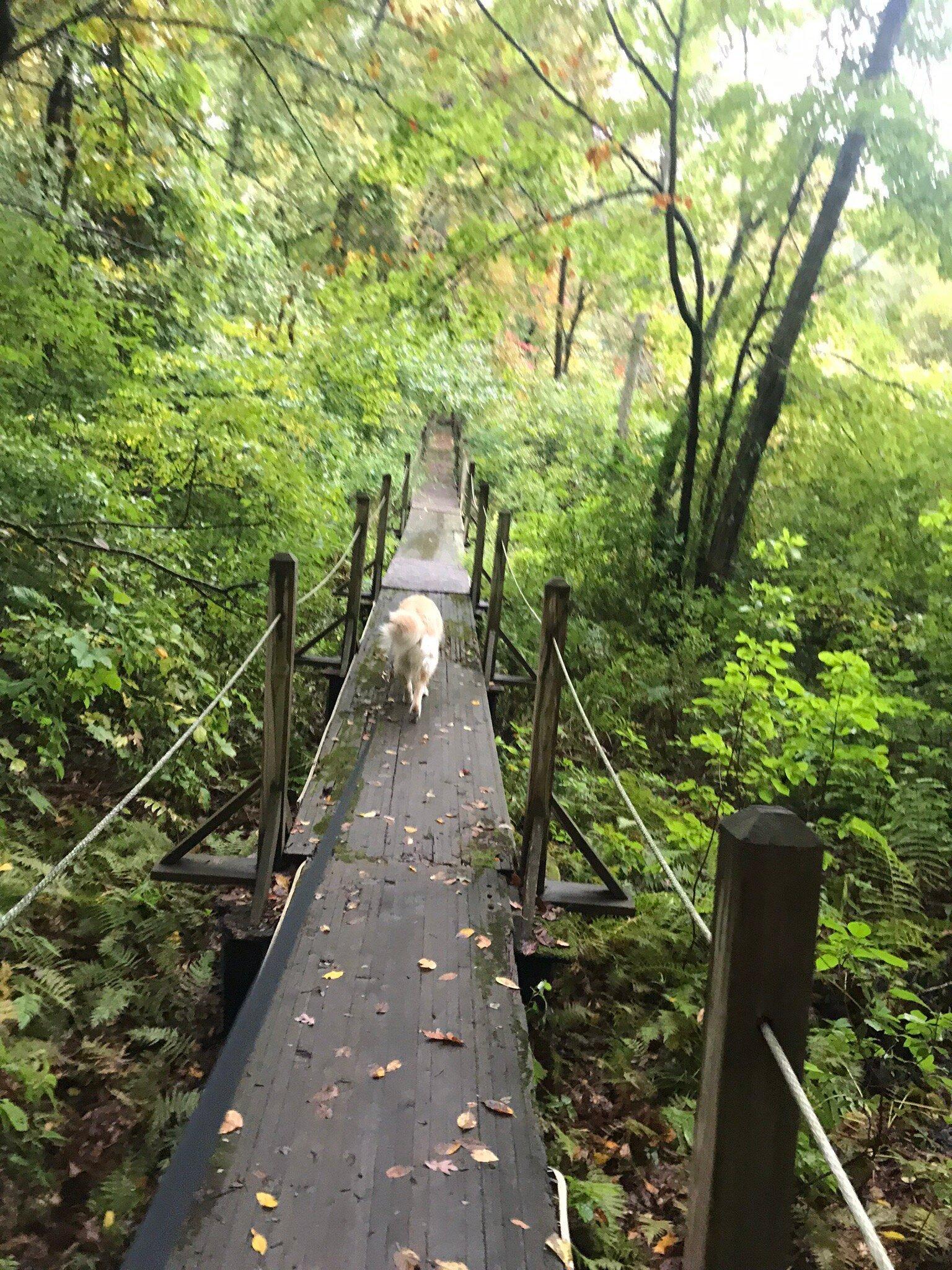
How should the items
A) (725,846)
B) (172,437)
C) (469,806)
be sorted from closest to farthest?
(725,846), (469,806), (172,437)

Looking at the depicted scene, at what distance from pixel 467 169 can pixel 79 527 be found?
6.12 meters

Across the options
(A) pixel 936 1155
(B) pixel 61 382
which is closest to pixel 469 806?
(A) pixel 936 1155

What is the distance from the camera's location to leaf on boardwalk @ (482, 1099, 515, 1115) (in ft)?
8.30

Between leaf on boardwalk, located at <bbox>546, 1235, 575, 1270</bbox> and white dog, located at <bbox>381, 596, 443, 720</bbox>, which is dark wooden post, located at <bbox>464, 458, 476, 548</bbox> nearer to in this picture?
white dog, located at <bbox>381, 596, 443, 720</bbox>

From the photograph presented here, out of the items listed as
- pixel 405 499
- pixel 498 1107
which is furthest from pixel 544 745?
pixel 405 499

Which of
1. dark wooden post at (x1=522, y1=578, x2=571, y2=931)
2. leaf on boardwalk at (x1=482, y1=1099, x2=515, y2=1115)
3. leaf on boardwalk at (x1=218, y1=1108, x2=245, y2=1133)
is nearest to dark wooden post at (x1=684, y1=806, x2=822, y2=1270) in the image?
leaf on boardwalk at (x1=482, y1=1099, x2=515, y2=1115)

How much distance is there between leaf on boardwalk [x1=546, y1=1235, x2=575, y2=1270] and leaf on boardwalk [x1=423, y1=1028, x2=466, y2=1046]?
2.49ft

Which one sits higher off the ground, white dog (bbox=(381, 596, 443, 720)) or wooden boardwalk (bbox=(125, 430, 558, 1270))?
white dog (bbox=(381, 596, 443, 720))

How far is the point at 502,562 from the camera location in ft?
22.3

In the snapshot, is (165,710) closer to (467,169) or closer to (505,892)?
(505,892)

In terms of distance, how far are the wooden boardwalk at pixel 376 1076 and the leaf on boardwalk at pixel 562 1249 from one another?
0.02m

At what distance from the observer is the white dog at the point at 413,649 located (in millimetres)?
5723

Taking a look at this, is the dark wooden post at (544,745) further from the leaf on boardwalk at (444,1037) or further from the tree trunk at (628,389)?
the tree trunk at (628,389)

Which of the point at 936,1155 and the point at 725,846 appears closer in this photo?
the point at 725,846
